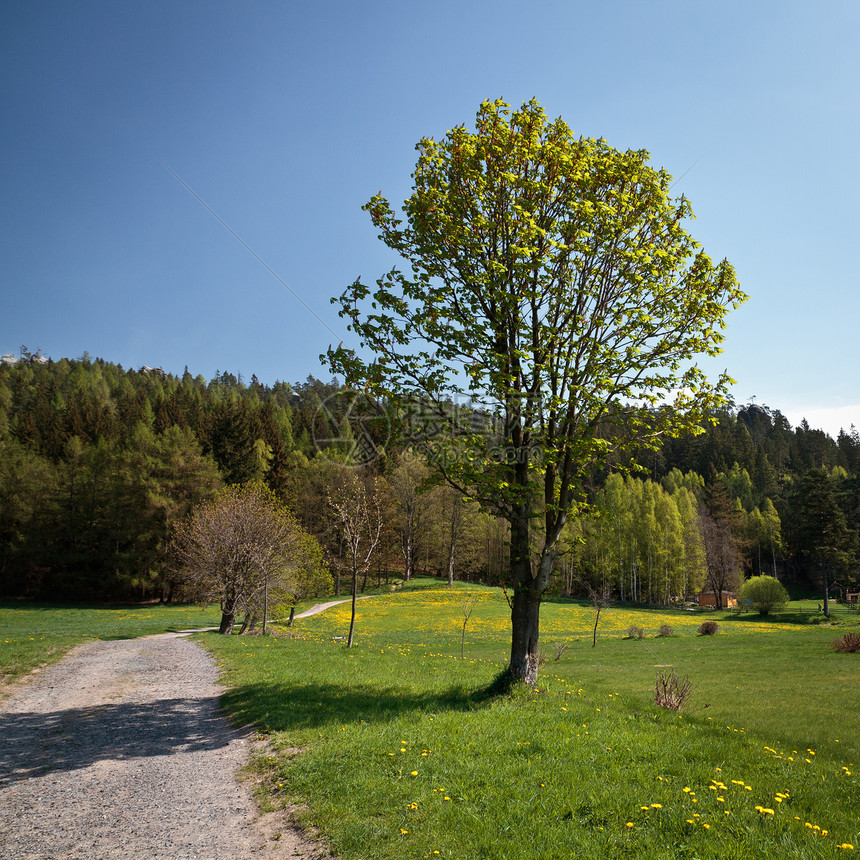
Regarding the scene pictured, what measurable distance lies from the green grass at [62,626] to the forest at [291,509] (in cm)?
619

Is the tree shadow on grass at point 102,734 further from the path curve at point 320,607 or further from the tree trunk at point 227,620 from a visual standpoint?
the path curve at point 320,607

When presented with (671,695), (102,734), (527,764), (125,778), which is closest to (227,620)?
(102,734)

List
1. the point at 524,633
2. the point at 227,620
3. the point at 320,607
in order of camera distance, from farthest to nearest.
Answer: the point at 320,607, the point at 227,620, the point at 524,633

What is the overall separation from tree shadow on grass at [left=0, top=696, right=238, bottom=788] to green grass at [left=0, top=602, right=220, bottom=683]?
400 cm

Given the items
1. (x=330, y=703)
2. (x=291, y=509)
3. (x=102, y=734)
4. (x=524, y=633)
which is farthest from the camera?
(x=291, y=509)

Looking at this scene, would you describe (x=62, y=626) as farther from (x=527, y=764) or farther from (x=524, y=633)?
(x=527, y=764)

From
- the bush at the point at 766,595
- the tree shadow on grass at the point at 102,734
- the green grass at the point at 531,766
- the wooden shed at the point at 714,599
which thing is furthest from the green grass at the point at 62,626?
the wooden shed at the point at 714,599

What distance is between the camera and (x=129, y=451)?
5362cm

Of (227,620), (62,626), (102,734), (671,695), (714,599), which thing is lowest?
(714,599)

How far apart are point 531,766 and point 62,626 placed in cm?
3267

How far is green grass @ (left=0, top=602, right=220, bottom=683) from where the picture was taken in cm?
1421

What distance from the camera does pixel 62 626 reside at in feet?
96.3

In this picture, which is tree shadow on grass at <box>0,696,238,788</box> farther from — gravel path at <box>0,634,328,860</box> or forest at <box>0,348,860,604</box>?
forest at <box>0,348,860,604</box>

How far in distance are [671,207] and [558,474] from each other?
18.8 ft
